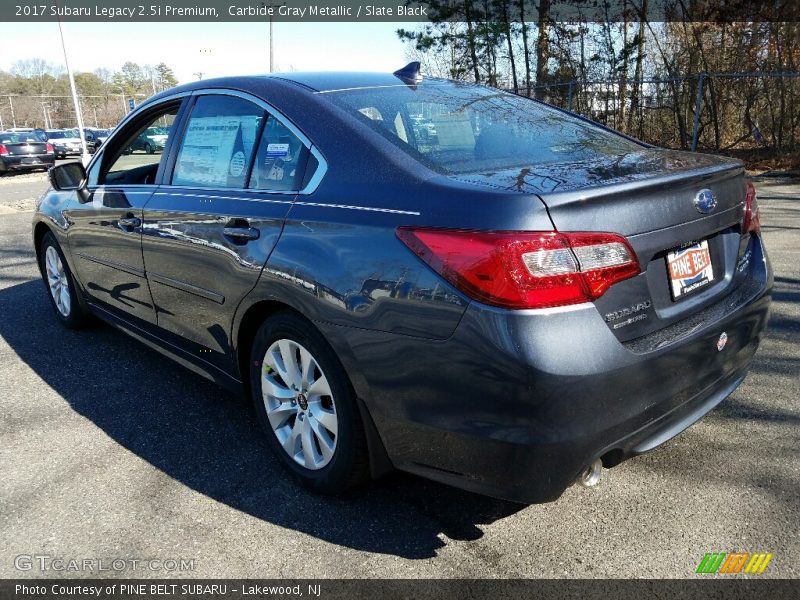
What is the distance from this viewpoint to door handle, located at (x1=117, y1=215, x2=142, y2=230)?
346 cm

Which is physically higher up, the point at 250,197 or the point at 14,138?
the point at 14,138

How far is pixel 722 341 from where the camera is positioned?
7.61ft

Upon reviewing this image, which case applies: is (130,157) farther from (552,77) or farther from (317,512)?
(552,77)

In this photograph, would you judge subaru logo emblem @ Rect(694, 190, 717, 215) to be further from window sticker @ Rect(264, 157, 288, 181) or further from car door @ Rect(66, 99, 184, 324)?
car door @ Rect(66, 99, 184, 324)

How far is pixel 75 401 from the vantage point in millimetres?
3658

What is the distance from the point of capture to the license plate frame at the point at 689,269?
216 cm

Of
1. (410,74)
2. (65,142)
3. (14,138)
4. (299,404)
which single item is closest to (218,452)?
(299,404)

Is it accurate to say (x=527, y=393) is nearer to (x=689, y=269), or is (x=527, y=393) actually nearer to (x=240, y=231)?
(x=689, y=269)

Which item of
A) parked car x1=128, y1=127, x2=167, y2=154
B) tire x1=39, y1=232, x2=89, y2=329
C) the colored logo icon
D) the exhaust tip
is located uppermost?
parked car x1=128, y1=127, x2=167, y2=154

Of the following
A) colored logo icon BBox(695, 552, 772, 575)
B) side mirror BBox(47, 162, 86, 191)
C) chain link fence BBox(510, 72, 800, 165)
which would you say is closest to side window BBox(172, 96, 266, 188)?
side mirror BBox(47, 162, 86, 191)

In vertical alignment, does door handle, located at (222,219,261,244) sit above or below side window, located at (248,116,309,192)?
below

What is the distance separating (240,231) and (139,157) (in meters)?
1.93

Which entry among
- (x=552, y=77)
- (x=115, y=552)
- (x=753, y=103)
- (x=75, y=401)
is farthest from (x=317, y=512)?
(x=552, y=77)

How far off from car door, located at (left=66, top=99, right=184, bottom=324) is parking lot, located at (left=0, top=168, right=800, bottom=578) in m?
0.63
